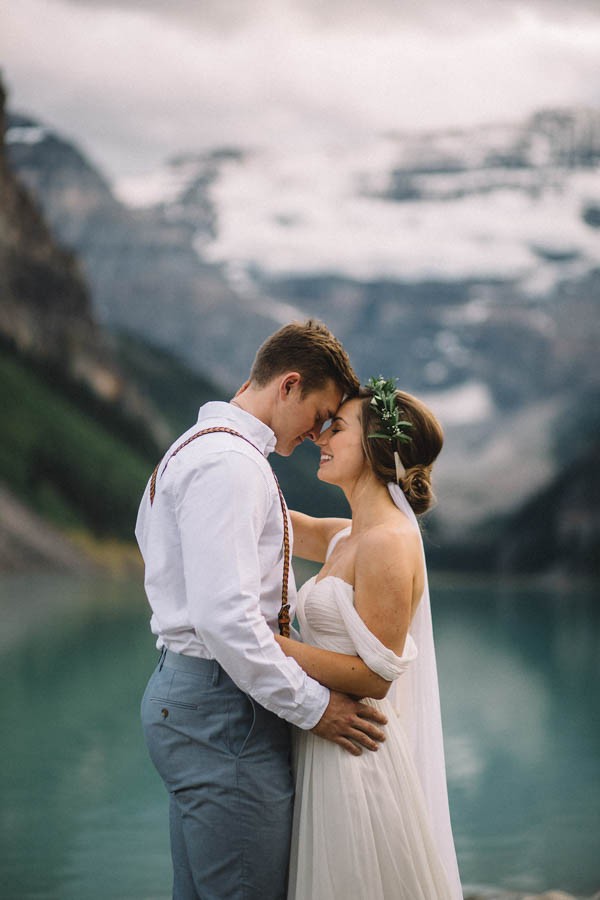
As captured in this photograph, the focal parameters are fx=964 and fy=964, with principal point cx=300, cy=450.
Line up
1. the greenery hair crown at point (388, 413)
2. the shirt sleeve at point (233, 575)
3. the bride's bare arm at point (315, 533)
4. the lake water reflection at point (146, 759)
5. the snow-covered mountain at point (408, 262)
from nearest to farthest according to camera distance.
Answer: the shirt sleeve at point (233, 575), the greenery hair crown at point (388, 413), the bride's bare arm at point (315, 533), the lake water reflection at point (146, 759), the snow-covered mountain at point (408, 262)

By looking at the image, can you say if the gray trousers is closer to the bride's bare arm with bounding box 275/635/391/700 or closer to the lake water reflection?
the bride's bare arm with bounding box 275/635/391/700

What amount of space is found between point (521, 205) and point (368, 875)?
2783 centimetres

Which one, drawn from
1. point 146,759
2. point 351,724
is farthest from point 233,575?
point 146,759

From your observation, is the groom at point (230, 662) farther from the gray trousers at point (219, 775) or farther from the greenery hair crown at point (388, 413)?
the greenery hair crown at point (388, 413)

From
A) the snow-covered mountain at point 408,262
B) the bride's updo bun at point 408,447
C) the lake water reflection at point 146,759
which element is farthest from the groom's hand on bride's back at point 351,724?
the snow-covered mountain at point 408,262

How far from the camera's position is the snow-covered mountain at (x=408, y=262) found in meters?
24.9

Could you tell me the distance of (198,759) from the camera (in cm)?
195

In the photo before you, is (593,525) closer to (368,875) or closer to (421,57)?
(421,57)

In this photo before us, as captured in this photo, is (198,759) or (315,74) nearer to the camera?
(198,759)

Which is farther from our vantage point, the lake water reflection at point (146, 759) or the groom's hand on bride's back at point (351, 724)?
the lake water reflection at point (146, 759)

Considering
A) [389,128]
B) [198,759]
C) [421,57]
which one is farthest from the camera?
[389,128]

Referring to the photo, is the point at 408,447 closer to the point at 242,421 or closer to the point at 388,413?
the point at 388,413

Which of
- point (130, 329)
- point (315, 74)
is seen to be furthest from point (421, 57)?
point (130, 329)

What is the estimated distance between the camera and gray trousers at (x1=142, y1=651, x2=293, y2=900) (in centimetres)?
194
